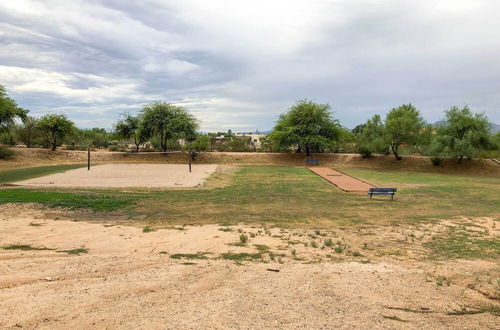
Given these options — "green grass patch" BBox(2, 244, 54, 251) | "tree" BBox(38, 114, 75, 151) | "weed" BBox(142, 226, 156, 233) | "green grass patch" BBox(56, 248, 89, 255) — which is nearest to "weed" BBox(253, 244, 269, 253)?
"weed" BBox(142, 226, 156, 233)

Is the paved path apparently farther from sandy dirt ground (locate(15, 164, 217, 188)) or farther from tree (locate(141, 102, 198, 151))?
tree (locate(141, 102, 198, 151))

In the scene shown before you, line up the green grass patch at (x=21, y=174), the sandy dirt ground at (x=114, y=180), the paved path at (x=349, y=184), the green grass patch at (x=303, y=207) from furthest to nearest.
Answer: the green grass patch at (x=21, y=174) → the paved path at (x=349, y=184) → the sandy dirt ground at (x=114, y=180) → the green grass patch at (x=303, y=207)

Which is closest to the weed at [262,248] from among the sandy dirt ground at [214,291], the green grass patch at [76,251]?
the sandy dirt ground at [214,291]

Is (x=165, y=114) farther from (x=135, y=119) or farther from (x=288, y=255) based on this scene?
(x=288, y=255)

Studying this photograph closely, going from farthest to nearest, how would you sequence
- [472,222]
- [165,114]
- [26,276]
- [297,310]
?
[165,114]
[472,222]
[26,276]
[297,310]

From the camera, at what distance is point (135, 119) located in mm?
50094

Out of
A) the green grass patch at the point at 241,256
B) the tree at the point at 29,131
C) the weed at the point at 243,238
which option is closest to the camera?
the green grass patch at the point at 241,256

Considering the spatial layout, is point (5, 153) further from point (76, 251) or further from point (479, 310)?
point (479, 310)

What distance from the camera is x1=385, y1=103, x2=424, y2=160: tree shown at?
40.9m

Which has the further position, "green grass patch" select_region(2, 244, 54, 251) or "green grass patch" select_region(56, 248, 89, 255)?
"green grass patch" select_region(2, 244, 54, 251)

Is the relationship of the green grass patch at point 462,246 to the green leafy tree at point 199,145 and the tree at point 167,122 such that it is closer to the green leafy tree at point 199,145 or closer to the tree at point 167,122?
the tree at point 167,122

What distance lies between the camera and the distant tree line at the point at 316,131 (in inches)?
Result: 1476

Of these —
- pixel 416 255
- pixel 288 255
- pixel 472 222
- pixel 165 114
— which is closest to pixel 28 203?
pixel 288 255

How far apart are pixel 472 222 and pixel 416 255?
5361 millimetres
